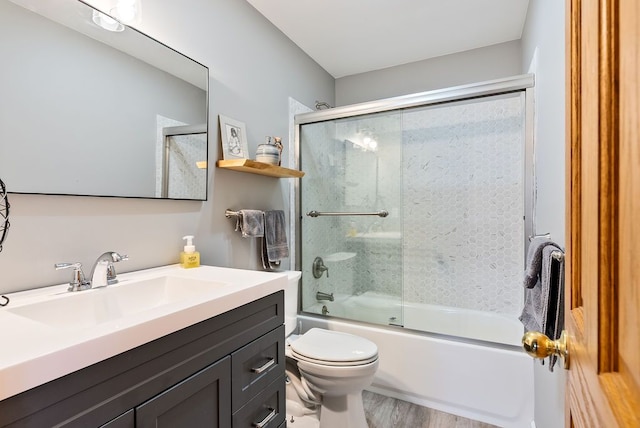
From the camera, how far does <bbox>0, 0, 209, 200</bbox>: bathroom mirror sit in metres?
0.96

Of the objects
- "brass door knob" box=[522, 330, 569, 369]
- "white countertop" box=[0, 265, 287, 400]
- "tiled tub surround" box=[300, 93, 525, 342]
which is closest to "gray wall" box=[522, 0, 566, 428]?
"brass door knob" box=[522, 330, 569, 369]

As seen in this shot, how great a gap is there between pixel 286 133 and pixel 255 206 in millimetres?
649

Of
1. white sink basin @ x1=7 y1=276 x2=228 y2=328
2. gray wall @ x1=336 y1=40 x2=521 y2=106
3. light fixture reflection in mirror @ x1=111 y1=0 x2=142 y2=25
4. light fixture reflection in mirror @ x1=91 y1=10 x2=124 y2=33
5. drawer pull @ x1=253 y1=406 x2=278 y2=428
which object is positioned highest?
gray wall @ x1=336 y1=40 x2=521 y2=106

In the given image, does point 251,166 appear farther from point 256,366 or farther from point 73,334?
point 73,334

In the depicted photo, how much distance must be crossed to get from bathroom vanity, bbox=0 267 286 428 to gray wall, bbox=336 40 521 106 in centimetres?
219

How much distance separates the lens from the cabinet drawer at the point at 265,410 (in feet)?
3.34

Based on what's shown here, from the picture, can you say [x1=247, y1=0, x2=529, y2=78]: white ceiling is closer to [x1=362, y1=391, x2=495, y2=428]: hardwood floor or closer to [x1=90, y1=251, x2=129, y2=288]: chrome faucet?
[x1=90, y1=251, x2=129, y2=288]: chrome faucet

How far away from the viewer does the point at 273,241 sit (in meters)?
1.99

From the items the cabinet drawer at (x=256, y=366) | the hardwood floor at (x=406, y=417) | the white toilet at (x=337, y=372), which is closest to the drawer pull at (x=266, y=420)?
the cabinet drawer at (x=256, y=366)

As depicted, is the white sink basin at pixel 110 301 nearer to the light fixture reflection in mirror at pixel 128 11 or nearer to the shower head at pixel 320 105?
the light fixture reflection in mirror at pixel 128 11

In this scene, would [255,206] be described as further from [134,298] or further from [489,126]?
[489,126]

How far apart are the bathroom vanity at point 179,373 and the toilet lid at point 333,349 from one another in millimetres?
362

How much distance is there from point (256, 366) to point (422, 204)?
203cm

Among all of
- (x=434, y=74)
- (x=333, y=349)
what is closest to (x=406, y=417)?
(x=333, y=349)
